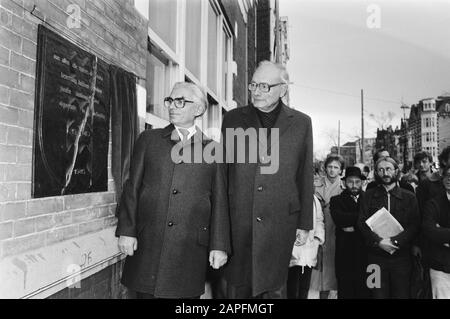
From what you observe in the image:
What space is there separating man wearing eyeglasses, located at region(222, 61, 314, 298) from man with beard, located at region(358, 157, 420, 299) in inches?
51.9

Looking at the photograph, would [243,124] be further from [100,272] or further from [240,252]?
[100,272]

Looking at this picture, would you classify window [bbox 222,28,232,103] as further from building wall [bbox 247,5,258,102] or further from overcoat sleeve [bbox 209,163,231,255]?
overcoat sleeve [bbox 209,163,231,255]

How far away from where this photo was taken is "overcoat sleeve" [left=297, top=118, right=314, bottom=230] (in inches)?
84.3

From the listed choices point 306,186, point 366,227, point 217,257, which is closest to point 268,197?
point 306,186

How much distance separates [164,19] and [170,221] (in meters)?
2.57

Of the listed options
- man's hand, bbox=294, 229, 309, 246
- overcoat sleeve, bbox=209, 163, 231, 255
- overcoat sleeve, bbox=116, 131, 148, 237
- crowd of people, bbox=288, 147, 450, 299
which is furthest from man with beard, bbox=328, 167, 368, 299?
overcoat sleeve, bbox=116, 131, 148, 237

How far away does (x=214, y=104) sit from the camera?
21.0 feet

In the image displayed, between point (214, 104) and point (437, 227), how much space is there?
13.8 ft

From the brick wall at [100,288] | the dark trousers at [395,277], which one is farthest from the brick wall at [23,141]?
the dark trousers at [395,277]

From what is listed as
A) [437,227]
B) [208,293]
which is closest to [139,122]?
[208,293]

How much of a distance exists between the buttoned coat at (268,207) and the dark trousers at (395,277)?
138 centimetres

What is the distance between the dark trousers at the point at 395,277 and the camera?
3090mm

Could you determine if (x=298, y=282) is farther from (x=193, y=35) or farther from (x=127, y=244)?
(x=193, y=35)

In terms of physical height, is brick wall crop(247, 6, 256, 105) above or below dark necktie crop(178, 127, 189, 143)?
above
